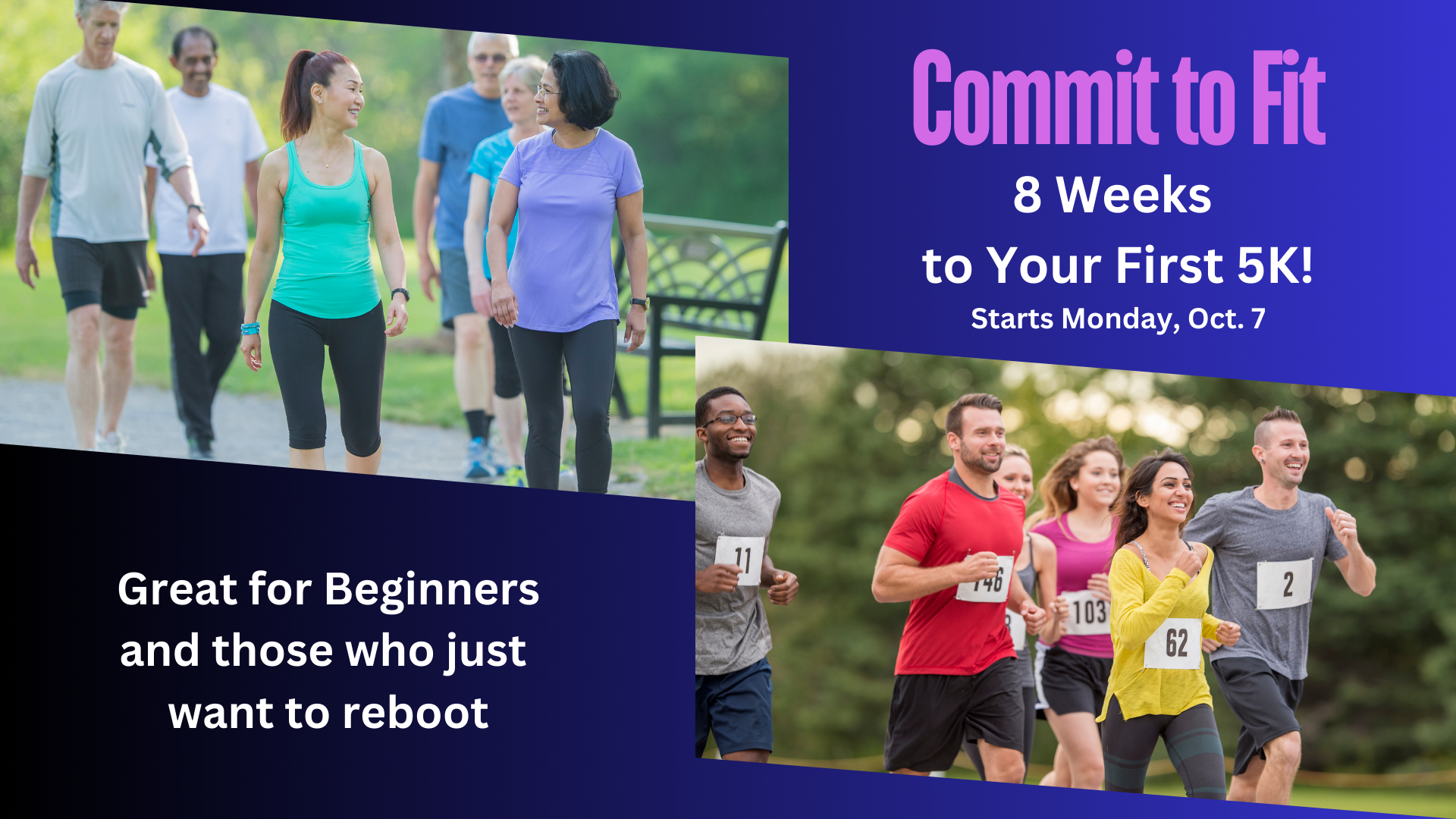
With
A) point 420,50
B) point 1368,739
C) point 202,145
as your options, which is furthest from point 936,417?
point 420,50

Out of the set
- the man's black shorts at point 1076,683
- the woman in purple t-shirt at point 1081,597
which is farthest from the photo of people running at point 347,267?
the man's black shorts at point 1076,683

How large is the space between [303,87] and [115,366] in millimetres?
2375

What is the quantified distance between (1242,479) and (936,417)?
21.3ft

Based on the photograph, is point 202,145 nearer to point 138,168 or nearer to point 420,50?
point 138,168

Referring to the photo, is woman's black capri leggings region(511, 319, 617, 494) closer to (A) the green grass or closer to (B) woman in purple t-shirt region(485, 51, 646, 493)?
(B) woman in purple t-shirt region(485, 51, 646, 493)

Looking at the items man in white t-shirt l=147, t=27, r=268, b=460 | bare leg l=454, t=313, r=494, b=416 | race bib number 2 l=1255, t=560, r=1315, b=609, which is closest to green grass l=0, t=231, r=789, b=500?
man in white t-shirt l=147, t=27, r=268, b=460

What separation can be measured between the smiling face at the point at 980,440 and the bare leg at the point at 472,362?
2.68 metres

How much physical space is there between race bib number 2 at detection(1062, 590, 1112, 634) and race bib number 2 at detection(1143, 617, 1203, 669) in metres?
0.67

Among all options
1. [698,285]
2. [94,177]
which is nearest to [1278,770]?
[698,285]

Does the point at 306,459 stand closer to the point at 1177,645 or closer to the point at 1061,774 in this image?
the point at 1061,774

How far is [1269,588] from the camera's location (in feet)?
19.0

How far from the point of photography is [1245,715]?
581 cm

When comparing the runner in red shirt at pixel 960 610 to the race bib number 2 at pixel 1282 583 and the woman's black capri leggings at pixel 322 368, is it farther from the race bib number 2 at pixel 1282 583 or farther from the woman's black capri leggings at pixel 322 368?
the woman's black capri leggings at pixel 322 368

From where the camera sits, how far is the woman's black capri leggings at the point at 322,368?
6.03 meters
